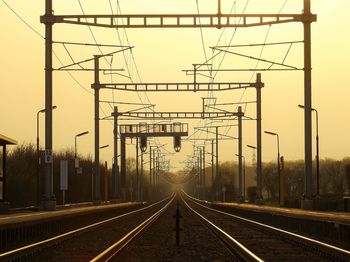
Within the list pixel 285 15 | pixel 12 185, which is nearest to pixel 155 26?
pixel 285 15

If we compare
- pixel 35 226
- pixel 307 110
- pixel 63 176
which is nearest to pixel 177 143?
pixel 63 176

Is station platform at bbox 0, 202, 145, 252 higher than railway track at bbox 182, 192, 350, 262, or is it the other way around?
station platform at bbox 0, 202, 145, 252

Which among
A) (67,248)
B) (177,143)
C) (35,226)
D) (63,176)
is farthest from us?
(177,143)

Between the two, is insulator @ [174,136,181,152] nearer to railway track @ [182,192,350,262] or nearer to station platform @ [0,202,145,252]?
station platform @ [0,202,145,252]

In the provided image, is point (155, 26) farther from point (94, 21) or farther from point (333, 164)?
point (333, 164)

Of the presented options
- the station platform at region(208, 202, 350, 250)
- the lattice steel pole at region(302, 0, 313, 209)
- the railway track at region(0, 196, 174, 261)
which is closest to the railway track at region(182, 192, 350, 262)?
the station platform at region(208, 202, 350, 250)

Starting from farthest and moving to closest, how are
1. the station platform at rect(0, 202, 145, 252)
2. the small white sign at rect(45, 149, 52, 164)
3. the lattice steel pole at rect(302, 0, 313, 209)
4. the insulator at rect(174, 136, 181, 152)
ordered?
the insulator at rect(174, 136, 181, 152), the small white sign at rect(45, 149, 52, 164), the lattice steel pole at rect(302, 0, 313, 209), the station platform at rect(0, 202, 145, 252)

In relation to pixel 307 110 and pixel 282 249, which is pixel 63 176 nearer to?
pixel 307 110

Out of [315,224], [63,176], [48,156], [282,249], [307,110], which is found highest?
[307,110]

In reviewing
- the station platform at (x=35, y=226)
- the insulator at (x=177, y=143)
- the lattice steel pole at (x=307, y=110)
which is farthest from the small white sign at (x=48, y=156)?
the insulator at (x=177, y=143)

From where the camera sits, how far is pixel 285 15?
134 ft

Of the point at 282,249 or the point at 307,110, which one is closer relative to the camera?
the point at 282,249

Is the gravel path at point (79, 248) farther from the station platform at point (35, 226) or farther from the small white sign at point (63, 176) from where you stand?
the small white sign at point (63, 176)

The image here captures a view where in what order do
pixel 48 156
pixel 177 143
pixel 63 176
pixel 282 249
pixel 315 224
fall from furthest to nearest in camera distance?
pixel 177 143
pixel 63 176
pixel 48 156
pixel 315 224
pixel 282 249
